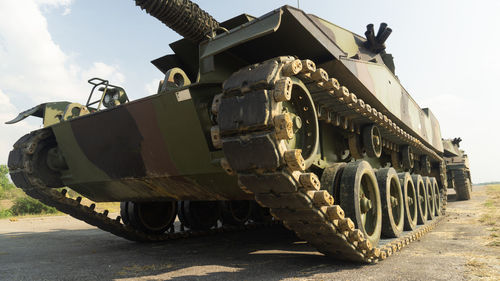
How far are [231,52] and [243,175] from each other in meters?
1.49

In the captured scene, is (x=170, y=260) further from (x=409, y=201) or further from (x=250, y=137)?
(x=409, y=201)

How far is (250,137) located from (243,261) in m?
2.26

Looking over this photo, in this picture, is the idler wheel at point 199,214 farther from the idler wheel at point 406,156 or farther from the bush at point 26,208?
the bush at point 26,208

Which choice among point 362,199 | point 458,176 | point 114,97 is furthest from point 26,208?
point 458,176

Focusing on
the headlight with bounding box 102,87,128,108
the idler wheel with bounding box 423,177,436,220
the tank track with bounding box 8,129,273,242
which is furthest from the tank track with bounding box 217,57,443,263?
the idler wheel with bounding box 423,177,436,220

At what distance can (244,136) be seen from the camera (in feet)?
9.63

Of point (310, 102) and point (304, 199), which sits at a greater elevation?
point (310, 102)

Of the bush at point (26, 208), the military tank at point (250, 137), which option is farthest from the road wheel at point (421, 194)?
the bush at point (26, 208)

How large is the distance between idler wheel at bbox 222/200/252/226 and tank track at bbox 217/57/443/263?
17.5 feet

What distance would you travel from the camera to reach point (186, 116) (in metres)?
3.99

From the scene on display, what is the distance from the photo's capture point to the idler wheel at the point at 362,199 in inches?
160

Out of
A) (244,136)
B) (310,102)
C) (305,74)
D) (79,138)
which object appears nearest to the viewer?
(244,136)

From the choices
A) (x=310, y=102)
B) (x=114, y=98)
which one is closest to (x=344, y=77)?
(x=310, y=102)

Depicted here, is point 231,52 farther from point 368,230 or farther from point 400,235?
point 400,235
